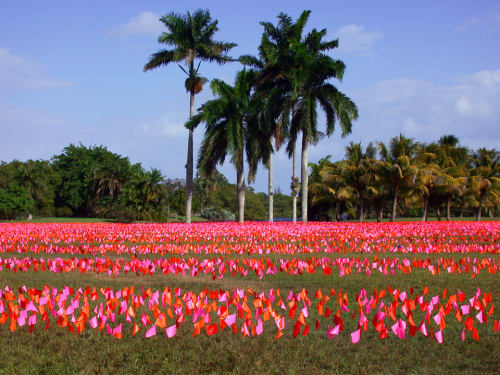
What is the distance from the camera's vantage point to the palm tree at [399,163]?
33375 mm

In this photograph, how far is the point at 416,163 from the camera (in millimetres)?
35625

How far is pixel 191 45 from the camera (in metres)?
30.9

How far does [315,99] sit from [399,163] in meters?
9.82

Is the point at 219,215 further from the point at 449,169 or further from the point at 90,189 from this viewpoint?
the point at 449,169

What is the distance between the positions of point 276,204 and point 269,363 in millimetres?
101584

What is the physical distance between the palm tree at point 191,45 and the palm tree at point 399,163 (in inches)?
535

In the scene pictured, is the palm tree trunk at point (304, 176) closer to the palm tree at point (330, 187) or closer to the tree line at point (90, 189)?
the palm tree at point (330, 187)

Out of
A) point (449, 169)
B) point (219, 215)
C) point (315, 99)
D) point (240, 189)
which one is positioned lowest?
point (219, 215)

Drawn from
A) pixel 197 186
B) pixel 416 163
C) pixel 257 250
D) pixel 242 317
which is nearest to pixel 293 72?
pixel 416 163

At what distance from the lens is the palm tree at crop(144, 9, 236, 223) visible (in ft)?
101

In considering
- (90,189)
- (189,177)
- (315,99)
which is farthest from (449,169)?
(90,189)

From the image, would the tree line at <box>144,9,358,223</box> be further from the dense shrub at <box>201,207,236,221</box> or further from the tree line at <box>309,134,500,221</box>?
the dense shrub at <box>201,207,236,221</box>

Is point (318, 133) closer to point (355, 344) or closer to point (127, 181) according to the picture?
point (355, 344)

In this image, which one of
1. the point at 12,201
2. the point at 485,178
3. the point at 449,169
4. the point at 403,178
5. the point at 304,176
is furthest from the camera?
the point at 485,178
